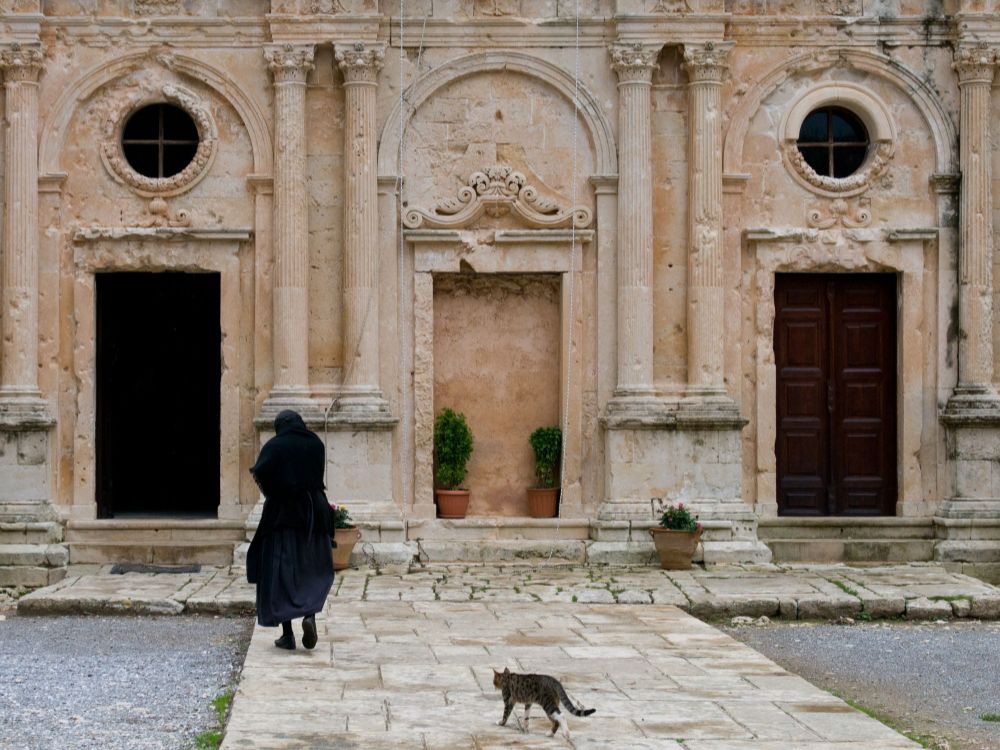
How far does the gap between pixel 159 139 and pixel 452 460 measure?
4366mm

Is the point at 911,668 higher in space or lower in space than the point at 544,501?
lower

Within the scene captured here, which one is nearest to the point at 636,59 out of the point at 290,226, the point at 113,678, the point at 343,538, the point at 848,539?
the point at 290,226

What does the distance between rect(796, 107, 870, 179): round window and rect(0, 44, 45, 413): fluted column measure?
25.2ft

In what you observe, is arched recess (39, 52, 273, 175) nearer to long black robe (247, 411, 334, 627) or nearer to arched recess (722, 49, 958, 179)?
arched recess (722, 49, 958, 179)

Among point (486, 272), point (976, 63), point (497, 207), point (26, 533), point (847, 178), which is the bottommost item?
point (26, 533)

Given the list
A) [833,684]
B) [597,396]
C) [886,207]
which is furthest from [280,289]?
[833,684]

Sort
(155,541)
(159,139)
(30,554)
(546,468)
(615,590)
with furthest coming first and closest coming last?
(159,139) < (546,468) < (155,541) < (30,554) < (615,590)

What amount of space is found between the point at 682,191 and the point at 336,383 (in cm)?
393

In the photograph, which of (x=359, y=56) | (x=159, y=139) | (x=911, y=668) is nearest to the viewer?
(x=911, y=668)

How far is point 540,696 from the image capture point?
8.58m

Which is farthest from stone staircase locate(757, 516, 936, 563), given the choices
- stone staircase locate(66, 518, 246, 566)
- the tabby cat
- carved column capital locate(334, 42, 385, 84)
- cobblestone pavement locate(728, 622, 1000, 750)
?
the tabby cat

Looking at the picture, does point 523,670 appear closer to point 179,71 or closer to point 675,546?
point 675,546

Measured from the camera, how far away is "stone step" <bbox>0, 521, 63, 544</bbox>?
53.1 feet

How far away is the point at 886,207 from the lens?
55.7ft
